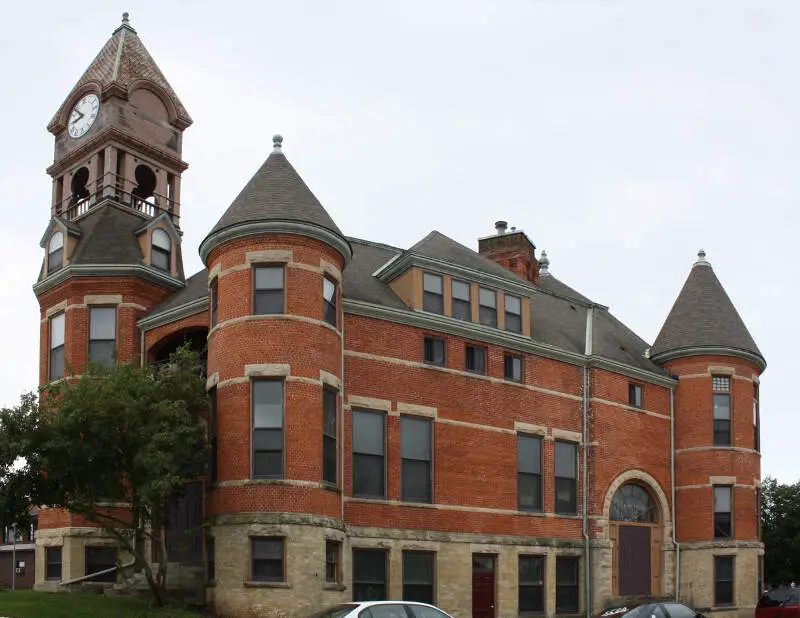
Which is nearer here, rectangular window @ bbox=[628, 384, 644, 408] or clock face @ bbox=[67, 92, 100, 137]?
rectangular window @ bbox=[628, 384, 644, 408]

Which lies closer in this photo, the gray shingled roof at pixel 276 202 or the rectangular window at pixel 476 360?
the gray shingled roof at pixel 276 202

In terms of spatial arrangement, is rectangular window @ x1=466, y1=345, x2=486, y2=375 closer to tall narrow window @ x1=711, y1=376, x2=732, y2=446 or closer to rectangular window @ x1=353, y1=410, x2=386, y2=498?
rectangular window @ x1=353, y1=410, x2=386, y2=498

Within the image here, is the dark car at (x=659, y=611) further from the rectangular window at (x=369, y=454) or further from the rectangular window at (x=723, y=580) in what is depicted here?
the rectangular window at (x=723, y=580)

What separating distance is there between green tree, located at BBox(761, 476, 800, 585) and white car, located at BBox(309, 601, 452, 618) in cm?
3585

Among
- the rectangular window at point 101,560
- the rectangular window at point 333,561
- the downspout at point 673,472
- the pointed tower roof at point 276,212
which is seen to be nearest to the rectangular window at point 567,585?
the downspout at point 673,472

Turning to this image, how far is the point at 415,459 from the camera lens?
33.8 meters

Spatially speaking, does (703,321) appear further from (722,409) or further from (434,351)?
(434,351)

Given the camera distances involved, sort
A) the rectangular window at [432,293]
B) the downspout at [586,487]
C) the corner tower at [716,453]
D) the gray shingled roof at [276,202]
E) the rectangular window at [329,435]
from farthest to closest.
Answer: the corner tower at [716,453]
the downspout at [586,487]
the rectangular window at [432,293]
the gray shingled roof at [276,202]
the rectangular window at [329,435]

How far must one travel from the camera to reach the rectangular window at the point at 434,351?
34906 millimetres

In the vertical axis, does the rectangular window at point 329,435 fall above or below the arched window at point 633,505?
above

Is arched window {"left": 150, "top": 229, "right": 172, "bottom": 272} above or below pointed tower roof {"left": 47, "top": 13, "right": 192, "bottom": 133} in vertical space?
below

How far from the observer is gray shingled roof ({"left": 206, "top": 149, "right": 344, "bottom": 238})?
3088cm

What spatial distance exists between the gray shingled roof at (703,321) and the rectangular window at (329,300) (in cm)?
1645

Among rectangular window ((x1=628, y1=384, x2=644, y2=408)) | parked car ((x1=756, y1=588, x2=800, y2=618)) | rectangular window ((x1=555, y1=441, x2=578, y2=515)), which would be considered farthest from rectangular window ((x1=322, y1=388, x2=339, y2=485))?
parked car ((x1=756, y1=588, x2=800, y2=618))
